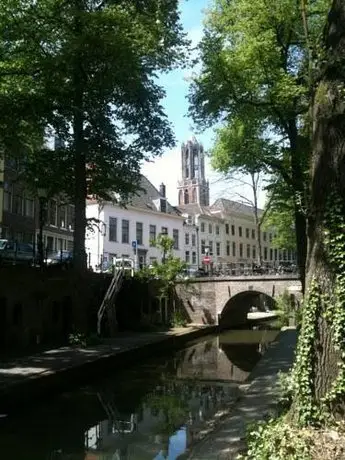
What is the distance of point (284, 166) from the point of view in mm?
20422

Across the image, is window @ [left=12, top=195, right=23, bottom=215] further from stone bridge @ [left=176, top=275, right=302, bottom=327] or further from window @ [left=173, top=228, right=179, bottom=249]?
window @ [left=173, top=228, right=179, bottom=249]

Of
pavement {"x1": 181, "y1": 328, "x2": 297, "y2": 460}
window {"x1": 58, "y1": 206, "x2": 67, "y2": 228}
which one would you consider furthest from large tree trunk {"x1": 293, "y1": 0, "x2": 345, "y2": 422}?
window {"x1": 58, "y1": 206, "x2": 67, "y2": 228}

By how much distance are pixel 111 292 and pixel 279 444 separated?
18.9 m

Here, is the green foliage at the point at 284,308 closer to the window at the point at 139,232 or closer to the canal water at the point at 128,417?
Result: the canal water at the point at 128,417

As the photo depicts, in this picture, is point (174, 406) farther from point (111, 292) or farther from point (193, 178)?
point (193, 178)

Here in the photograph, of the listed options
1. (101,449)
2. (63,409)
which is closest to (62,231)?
(63,409)

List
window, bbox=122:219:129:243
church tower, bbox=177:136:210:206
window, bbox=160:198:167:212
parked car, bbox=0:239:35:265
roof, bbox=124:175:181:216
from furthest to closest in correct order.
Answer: church tower, bbox=177:136:210:206 < window, bbox=160:198:167:212 < roof, bbox=124:175:181:216 < window, bbox=122:219:129:243 < parked car, bbox=0:239:35:265

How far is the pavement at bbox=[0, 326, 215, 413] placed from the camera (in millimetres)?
11188

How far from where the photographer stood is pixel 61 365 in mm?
13547

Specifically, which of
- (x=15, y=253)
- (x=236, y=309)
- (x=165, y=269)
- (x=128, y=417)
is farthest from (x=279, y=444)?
(x=236, y=309)

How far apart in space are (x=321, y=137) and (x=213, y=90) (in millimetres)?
14778

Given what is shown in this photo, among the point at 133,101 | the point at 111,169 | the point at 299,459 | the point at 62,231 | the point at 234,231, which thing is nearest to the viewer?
the point at 299,459

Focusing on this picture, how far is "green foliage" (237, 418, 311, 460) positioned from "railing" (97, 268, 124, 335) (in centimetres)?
1663

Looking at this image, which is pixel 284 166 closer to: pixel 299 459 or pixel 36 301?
pixel 36 301
